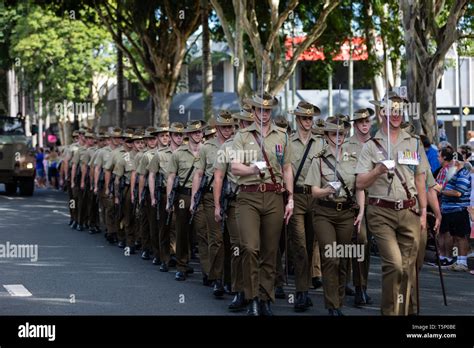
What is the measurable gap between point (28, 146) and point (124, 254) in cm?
1837

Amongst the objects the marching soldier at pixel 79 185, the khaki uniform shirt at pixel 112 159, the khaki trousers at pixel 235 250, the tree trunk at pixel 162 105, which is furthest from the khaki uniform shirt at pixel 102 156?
the tree trunk at pixel 162 105

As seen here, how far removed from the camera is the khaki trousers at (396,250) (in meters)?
9.45

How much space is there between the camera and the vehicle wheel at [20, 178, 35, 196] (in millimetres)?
34656

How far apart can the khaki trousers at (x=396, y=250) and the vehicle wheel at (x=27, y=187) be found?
2607 cm

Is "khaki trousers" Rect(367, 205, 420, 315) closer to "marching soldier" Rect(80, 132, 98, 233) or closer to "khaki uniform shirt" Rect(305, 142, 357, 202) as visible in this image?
"khaki uniform shirt" Rect(305, 142, 357, 202)

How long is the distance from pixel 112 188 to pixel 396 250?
1033 cm

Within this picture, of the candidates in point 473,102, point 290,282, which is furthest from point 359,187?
point 473,102

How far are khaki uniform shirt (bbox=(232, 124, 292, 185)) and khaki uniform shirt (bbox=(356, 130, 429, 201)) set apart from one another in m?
1.19

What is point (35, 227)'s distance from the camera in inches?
862

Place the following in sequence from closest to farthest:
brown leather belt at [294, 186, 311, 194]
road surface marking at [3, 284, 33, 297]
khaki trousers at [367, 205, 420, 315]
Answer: khaki trousers at [367, 205, 420, 315], brown leather belt at [294, 186, 311, 194], road surface marking at [3, 284, 33, 297]

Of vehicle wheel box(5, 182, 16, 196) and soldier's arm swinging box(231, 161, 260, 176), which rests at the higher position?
soldier's arm swinging box(231, 161, 260, 176)

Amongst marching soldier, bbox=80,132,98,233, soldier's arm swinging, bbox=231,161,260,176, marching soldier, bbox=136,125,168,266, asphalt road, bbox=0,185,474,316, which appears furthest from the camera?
marching soldier, bbox=80,132,98,233

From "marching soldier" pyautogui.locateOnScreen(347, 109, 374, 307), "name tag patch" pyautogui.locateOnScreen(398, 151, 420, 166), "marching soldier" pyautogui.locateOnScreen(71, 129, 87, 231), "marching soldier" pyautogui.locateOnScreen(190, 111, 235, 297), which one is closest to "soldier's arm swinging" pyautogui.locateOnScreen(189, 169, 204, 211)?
"marching soldier" pyautogui.locateOnScreen(190, 111, 235, 297)

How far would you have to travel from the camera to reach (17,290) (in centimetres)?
1259
